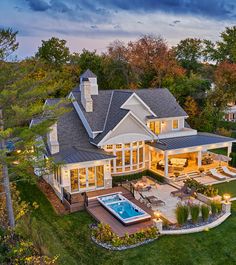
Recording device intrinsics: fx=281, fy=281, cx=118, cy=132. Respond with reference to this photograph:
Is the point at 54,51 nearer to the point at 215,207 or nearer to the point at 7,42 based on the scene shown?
the point at 7,42

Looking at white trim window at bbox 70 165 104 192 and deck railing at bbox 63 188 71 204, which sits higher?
white trim window at bbox 70 165 104 192

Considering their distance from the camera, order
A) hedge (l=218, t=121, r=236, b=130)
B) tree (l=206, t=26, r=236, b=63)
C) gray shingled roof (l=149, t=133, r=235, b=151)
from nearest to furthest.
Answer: gray shingled roof (l=149, t=133, r=235, b=151) < hedge (l=218, t=121, r=236, b=130) < tree (l=206, t=26, r=236, b=63)

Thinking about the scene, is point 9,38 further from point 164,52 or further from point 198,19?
point 164,52

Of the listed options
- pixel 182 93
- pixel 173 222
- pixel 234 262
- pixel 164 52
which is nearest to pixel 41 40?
pixel 164 52

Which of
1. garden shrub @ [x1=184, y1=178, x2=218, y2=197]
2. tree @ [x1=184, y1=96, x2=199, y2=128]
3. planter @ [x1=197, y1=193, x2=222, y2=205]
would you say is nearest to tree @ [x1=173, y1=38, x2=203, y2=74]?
tree @ [x1=184, y1=96, x2=199, y2=128]

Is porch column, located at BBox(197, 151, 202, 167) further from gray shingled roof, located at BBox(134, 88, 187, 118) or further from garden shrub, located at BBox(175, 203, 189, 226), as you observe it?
garden shrub, located at BBox(175, 203, 189, 226)
